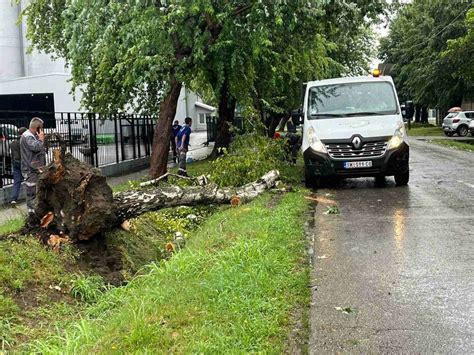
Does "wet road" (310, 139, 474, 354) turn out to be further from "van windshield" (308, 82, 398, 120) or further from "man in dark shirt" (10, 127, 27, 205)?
"man in dark shirt" (10, 127, 27, 205)

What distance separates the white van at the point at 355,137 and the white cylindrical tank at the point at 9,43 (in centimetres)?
4610

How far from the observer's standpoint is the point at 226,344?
12.7ft

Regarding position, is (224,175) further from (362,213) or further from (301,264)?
(301,264)

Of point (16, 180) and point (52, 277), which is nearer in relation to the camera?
point (52, 277)

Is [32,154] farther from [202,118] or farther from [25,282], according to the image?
[202,118]

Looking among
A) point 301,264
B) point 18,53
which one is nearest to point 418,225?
point 301,264

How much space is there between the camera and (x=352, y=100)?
41.0ft

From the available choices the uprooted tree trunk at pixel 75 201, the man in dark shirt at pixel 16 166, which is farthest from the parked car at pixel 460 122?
the uprooted tree trunk at pixel 75 201

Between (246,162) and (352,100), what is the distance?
2814 mm

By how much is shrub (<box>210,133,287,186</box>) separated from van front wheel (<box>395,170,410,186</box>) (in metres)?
2.68

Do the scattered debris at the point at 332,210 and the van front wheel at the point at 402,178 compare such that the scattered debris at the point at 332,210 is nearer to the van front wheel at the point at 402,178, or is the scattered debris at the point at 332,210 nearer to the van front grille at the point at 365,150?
the van front grille at the point at 365,150

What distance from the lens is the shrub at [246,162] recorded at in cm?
1172

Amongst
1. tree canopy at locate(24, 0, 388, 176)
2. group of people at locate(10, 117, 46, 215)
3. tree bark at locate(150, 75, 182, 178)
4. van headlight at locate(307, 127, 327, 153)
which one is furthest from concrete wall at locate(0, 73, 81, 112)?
van headlight at locate(307, 127, 327, 153)

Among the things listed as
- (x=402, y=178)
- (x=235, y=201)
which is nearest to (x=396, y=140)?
(x=402, y=178)
